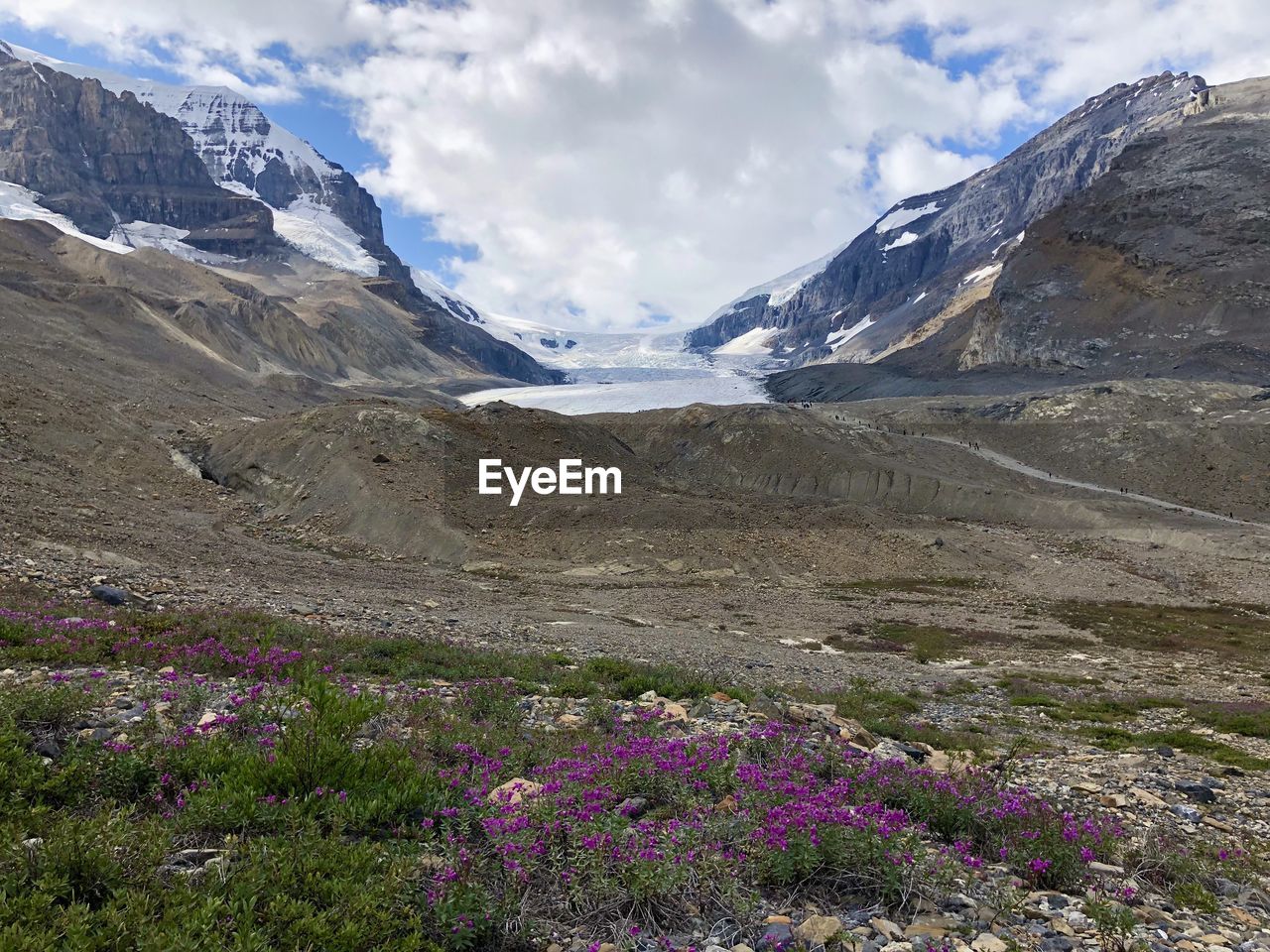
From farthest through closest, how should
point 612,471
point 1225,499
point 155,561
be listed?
point 1225,499, point 612,471, point 155,561

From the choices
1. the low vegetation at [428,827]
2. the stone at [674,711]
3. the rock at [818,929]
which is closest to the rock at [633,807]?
the low vegetation at [428,827]

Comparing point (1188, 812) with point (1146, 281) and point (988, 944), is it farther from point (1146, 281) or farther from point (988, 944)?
point (1146, 281)

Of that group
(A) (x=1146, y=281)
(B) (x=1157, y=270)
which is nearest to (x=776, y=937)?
(A) (x=1146, y=281)

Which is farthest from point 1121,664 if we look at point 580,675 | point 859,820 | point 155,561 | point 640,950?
point 155,561

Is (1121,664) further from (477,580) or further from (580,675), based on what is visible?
(477,580)

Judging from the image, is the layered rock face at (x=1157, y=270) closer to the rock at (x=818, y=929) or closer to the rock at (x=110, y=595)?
the rock at (x=818, y=929)
